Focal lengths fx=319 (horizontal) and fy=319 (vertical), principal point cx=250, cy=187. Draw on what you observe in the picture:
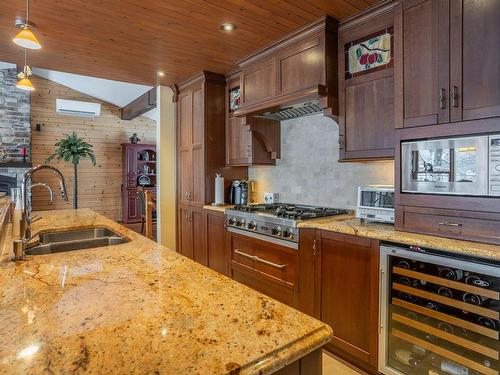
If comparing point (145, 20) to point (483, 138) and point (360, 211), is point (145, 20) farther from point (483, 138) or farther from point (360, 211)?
point (483, 138)

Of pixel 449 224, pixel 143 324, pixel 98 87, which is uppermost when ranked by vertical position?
pixel 98 87

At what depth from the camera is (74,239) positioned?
218 cm

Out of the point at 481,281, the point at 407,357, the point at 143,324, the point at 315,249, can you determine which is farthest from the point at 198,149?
the point at 143,324

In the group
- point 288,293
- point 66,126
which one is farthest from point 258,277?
point 66,126

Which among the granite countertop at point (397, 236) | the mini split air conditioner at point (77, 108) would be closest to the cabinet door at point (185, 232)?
the granite countertop at point (397, 236)

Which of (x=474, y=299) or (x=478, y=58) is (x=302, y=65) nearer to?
(x=478, y=58)

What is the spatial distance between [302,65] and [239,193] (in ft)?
5.43

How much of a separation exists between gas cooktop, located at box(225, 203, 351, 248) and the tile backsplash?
14 centimetres

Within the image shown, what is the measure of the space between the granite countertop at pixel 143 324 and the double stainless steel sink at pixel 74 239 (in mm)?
640

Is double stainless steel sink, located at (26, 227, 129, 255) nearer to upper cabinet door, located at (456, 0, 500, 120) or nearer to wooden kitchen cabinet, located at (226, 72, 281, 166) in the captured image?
wooden kitchen cabinet, located at (226, 72, 281, 166)

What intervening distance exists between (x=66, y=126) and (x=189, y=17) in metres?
6.03

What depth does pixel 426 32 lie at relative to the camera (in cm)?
189

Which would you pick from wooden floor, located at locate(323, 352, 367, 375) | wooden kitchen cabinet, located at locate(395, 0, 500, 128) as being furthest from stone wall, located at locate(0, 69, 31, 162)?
wooden kitchen cabinet, located at locate(395, 0, 500, 128)

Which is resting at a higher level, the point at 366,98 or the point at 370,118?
the point at 366,98
